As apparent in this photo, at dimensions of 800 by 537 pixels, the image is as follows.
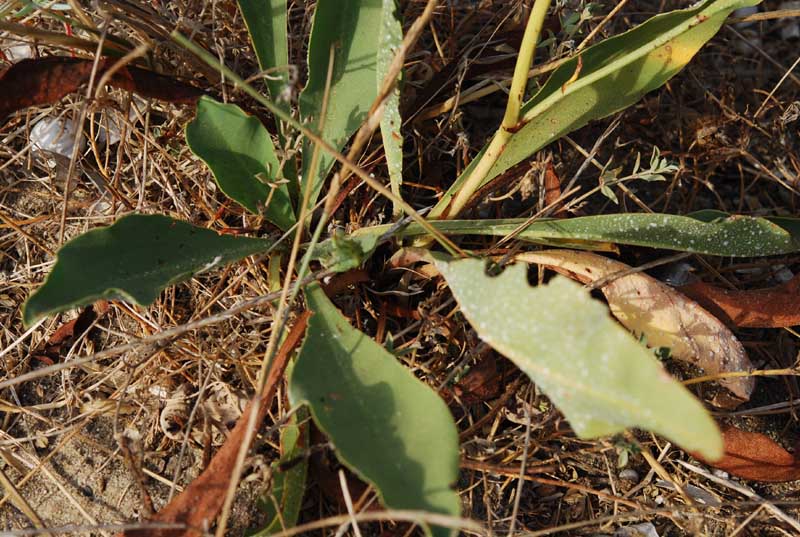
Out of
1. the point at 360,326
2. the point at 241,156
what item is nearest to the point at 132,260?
the point at 241,156

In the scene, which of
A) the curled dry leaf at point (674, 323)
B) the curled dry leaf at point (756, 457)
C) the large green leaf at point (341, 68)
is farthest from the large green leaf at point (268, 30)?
the curled dry leaf at point (756, 457)

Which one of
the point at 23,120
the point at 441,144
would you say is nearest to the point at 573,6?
the point at 441,144

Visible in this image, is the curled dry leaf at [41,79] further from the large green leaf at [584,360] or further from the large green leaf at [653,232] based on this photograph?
the large green leaf at [584,360]

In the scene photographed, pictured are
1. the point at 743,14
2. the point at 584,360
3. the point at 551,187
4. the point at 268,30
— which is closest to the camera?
the point at 584,360

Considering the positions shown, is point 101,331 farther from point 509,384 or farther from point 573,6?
point 573,6

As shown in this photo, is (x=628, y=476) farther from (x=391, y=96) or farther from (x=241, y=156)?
(x=241, y=156)

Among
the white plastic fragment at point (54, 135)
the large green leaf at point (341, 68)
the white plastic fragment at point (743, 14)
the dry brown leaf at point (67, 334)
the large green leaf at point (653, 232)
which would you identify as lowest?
the dry brown leaf at point (67, 334)

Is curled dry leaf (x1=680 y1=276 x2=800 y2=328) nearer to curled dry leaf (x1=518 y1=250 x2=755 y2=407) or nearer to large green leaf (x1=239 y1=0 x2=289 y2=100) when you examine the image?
curled dry leaf (x1=518 y1=250 x2=755 y2=407)
